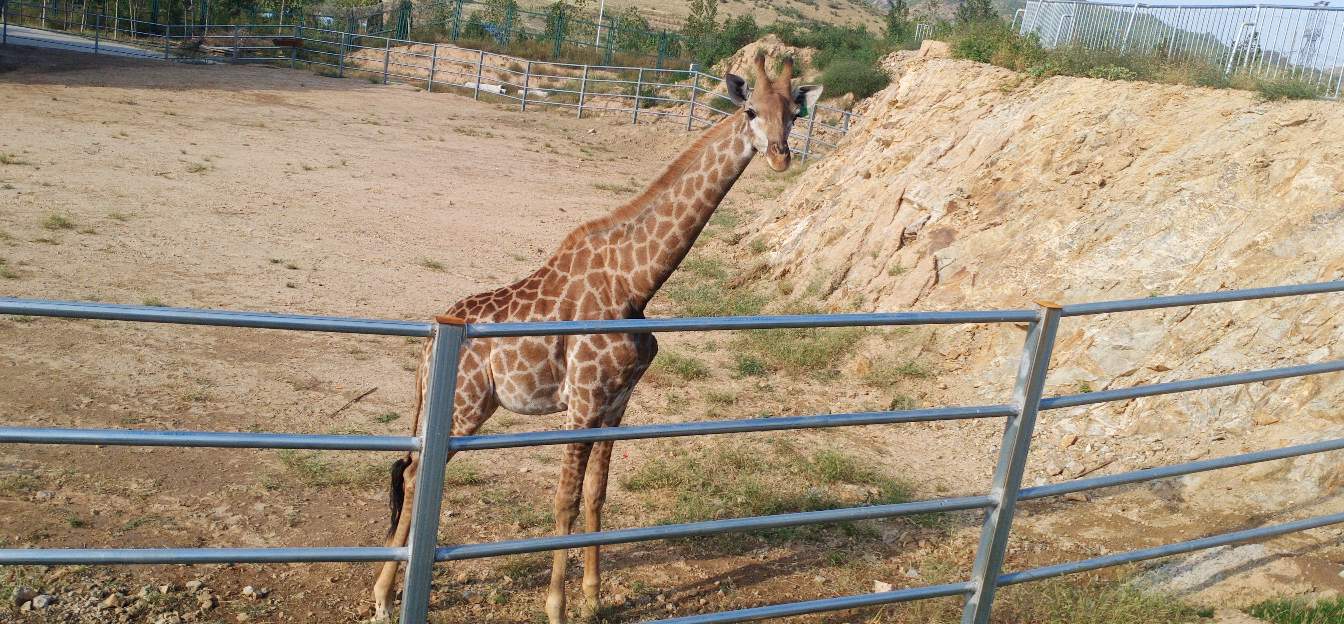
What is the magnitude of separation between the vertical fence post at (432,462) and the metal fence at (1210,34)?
964cm

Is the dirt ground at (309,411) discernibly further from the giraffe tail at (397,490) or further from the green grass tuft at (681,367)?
the giraffe tail at (397,490)

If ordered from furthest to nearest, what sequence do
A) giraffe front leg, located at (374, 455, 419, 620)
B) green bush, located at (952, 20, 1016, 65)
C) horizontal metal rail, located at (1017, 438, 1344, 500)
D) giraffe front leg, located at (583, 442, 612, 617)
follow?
green bush, located at (952, 20, 1016, 65)
giraffe front leg, located at (583, 442, 612, 617)
giraffe front leg, located at (374, 455, 419, 620)
horizontal metal rail, located at (1017, 438, 1344, 500)

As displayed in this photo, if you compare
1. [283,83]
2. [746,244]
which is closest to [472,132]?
[283,83]

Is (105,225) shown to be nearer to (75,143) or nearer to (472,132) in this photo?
(75,143)

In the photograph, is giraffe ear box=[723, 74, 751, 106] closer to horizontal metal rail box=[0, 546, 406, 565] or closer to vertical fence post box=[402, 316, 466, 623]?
vertical fence post box=[402, 316, 466, 623]

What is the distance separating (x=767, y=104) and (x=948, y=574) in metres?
2.56

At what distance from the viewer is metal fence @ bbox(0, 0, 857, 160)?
26.4 m

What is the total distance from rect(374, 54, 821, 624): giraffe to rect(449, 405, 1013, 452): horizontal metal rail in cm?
133

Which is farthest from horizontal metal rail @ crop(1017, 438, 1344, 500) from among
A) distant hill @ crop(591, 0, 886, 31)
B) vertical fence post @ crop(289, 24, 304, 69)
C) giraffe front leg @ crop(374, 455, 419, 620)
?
distant hill @ crop(591, 0, 886, 31)

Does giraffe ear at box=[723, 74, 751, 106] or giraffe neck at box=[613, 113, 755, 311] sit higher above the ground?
giraffe ear at box=[723, 74, 751, 106]

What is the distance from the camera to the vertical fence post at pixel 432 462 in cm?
265

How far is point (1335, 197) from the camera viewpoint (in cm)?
732

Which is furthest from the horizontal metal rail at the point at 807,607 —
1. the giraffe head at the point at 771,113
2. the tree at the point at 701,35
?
the tree at the point at 701,35

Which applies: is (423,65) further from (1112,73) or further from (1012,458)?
(1012,458)
